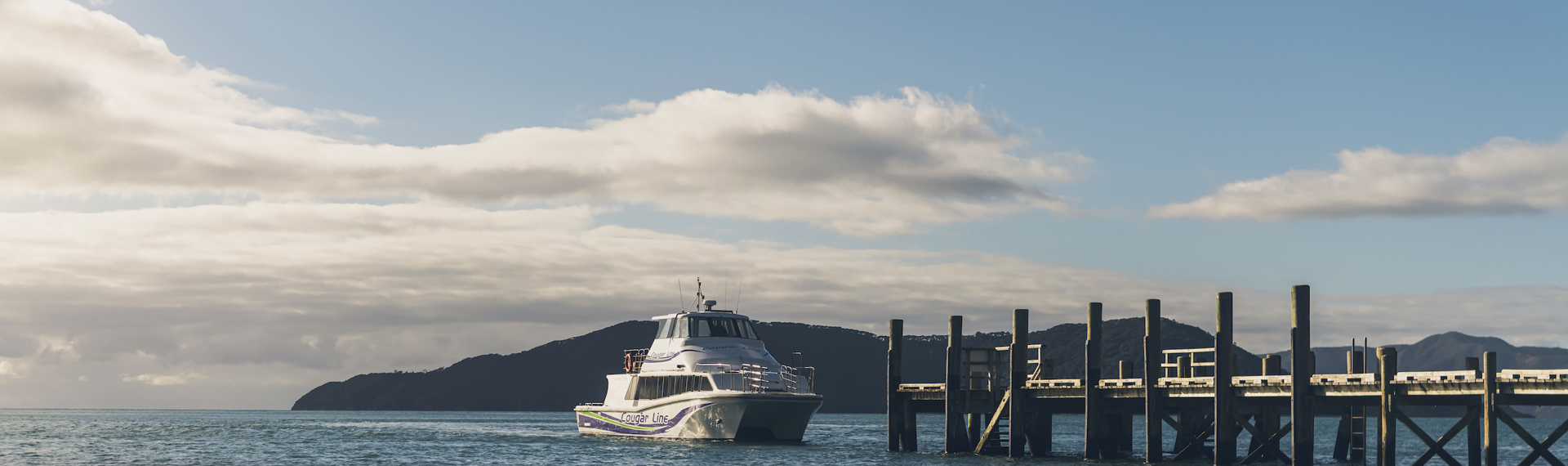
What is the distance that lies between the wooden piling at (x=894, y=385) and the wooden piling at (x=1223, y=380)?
42.7ft

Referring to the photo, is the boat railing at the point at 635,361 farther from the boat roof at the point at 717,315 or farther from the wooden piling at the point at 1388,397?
the wooden piling at the point at 1388,397

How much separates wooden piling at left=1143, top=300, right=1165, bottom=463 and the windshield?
17.1 metres

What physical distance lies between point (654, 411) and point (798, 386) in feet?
19.3

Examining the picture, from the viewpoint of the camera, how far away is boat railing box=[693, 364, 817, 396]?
1727 inches

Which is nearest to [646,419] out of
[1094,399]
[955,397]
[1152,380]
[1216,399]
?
[955,397]

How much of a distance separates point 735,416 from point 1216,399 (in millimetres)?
16663

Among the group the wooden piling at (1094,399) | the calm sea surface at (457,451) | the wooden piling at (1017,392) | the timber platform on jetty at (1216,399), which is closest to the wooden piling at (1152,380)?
the timber platform on jetty at (1216,399)

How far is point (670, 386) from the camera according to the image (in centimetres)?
4712

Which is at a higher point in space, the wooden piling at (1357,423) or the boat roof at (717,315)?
the boat roof at (717,315)

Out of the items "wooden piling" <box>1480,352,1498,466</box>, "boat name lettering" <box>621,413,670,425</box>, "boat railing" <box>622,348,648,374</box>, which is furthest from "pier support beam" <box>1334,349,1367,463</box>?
"boat railing" <box>622,348,648,374</box>

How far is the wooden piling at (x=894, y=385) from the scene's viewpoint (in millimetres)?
43125

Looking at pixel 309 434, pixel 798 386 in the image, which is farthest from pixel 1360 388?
pixel 309 434

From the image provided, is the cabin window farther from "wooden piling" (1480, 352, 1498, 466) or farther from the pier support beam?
"wooden piling" (1480, 352, 1498, 466)

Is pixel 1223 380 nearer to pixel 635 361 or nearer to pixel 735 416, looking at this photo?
pixel 735 416
